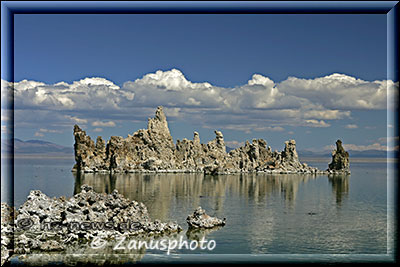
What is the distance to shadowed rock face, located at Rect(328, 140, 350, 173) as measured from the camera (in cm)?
9912

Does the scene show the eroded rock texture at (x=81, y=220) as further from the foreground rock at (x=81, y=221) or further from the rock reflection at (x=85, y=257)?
the rock reflection at (x=85, y=257)

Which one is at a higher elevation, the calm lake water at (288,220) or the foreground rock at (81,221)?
the foreground rock at (81,221)

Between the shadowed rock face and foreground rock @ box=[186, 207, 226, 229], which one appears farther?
the shadowed rock face

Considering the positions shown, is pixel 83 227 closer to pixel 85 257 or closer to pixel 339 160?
pixel 85 257

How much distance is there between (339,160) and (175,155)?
3862 cm

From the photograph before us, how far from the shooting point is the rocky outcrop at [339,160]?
99150 mm

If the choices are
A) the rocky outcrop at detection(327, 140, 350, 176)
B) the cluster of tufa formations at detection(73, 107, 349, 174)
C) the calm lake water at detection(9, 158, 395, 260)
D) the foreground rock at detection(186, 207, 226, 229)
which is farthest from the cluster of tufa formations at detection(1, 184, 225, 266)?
the rocky outcrop at detection(327, 140, 350, 176)

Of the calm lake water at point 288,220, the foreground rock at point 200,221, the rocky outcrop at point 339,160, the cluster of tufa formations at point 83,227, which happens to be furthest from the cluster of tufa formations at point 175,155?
the cluster of tufa formations at point 83,227

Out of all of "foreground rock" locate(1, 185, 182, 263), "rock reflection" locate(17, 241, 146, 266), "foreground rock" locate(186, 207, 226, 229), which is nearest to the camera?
"rock reflection" locate(17, 241, 146, 266)

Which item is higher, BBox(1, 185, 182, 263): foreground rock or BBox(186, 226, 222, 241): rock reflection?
BBox(1, 185, 182, 263): foreground rock

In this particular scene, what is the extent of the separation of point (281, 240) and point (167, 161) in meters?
81.8

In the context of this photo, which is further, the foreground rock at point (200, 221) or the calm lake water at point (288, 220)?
the foreground rock at point (200, 221)

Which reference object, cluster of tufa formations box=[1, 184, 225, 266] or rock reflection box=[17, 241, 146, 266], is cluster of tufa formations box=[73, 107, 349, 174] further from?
rock reflection box=[17, 241, 146, 266]

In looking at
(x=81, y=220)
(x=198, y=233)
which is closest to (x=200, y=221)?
(x=198, y=233)
